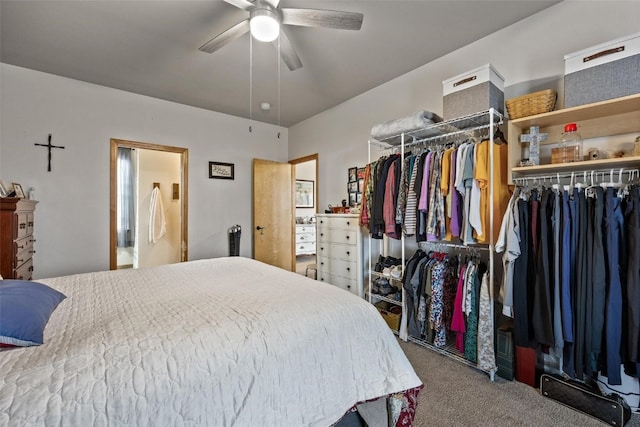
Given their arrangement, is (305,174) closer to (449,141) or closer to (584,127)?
(449,141)

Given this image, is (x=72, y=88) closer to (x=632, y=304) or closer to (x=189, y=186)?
(x=189, y=186)

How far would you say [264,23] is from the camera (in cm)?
175

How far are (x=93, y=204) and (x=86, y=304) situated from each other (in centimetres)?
261

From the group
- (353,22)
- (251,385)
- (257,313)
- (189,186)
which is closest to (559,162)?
(353,22)

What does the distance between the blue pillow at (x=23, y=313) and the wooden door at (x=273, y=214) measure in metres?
3.28

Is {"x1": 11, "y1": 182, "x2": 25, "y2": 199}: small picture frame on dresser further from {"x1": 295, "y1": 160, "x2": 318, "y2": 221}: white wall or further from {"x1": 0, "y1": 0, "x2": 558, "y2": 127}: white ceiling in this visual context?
{"x1": 295, "y1": 160, "x2": 318, "y2": 221}: white wall

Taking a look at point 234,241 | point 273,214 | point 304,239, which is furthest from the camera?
point 304,239

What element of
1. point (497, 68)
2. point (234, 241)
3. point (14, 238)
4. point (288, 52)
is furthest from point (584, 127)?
point (14, 238)

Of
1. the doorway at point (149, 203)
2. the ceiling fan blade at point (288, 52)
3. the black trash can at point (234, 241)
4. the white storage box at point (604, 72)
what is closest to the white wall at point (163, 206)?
the doorway at point (149, 203)

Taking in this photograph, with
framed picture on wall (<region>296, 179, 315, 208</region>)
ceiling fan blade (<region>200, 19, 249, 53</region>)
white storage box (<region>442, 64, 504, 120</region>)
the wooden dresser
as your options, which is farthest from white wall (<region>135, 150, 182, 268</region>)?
white storage box (<region>442, 64, 504, 120</region>)

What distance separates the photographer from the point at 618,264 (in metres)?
1.55

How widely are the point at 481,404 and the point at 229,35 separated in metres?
2.88

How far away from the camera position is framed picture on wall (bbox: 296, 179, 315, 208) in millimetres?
6719

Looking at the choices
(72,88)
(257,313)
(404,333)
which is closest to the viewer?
(257,313)
